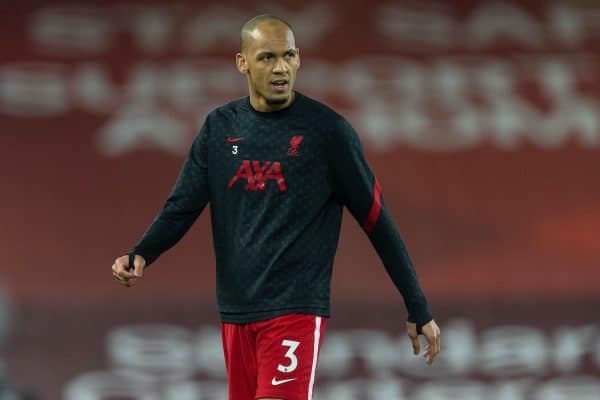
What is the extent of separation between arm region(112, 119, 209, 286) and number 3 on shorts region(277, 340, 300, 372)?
52 cm

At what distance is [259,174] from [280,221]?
0.15 metres

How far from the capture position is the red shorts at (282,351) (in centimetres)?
363

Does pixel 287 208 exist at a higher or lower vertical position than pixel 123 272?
higher

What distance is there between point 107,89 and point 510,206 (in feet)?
7.13

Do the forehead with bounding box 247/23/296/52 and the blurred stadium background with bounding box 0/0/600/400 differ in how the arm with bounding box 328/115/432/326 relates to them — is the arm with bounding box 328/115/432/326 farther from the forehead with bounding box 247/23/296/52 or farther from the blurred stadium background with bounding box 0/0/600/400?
the blurred stadium background with bounding box 0/0/600/400

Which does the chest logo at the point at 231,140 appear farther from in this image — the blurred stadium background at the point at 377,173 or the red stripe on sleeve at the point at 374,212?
the blurred stadium background at the point at 377,173

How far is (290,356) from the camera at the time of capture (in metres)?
3.64

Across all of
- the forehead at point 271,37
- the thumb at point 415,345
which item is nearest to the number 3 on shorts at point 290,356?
the thumb at point 415,345

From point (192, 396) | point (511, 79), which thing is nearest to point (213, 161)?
point (192, 396)

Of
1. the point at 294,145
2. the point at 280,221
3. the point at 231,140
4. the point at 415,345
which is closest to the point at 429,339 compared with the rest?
the point at 415,345

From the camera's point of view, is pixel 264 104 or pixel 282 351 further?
pixel 264 104

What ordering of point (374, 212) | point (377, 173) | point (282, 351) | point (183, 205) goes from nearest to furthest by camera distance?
point (282, 351) < point (374, 212) < point (183, 205) < point (377, 173)

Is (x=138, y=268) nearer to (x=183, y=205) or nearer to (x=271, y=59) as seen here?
(x=183, y=205)

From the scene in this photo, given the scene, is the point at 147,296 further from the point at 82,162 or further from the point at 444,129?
the point at 444,129
